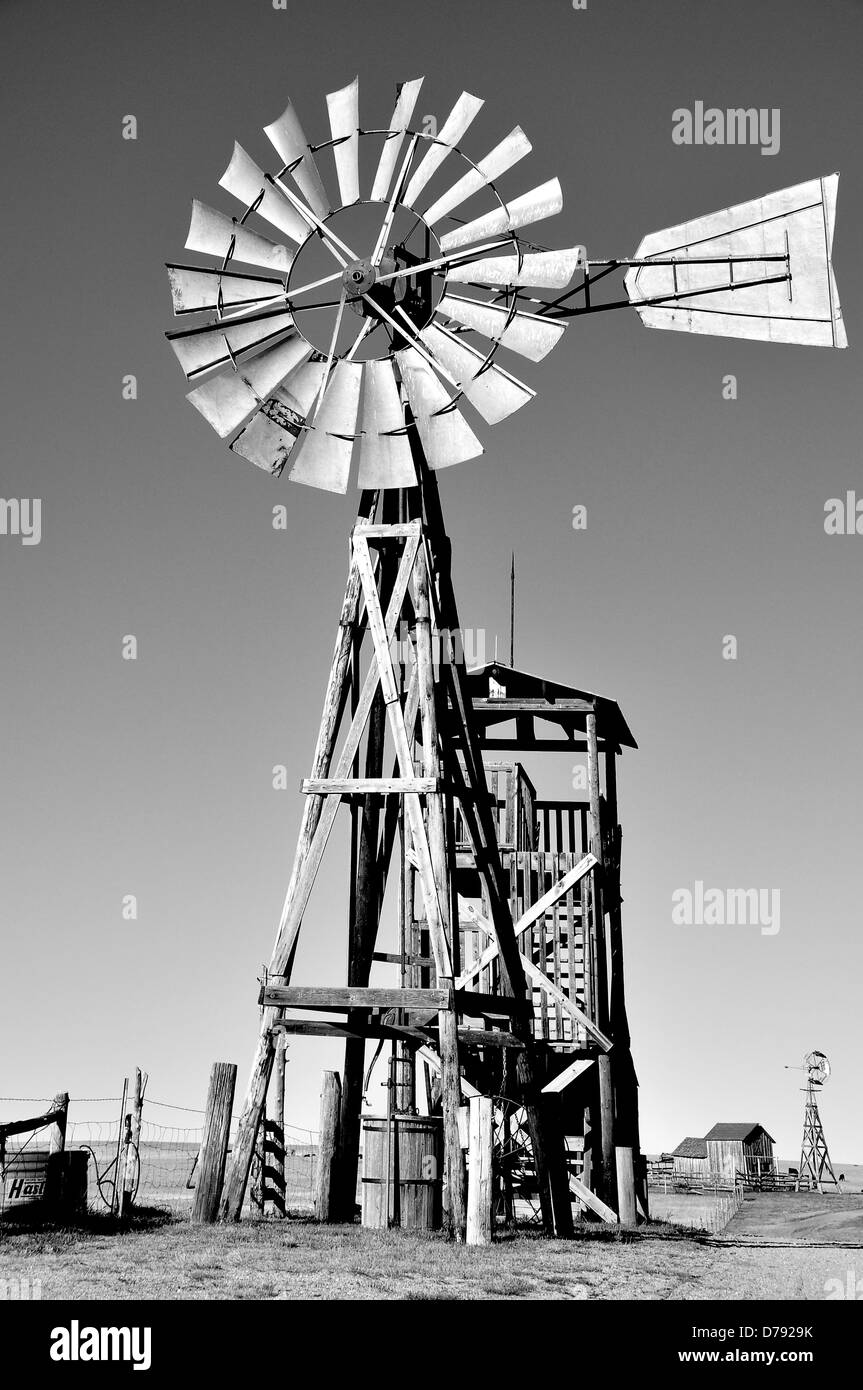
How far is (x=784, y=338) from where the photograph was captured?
604 inches

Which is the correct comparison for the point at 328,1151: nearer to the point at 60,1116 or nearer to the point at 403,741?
the point at 60,1116

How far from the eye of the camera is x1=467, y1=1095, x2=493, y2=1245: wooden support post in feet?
45.5

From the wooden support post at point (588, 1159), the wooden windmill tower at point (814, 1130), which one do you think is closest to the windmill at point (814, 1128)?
the wooden windmill tower at point (814, 1130)

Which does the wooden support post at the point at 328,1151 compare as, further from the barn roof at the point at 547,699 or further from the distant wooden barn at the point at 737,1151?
the distant wooden barn at the point at 737,1151

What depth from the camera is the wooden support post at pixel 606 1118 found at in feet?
73.7

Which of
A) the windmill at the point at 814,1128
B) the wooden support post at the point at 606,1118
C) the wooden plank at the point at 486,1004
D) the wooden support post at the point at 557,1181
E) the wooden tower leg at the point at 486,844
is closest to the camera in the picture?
the wooden plank at the point at 486,1004

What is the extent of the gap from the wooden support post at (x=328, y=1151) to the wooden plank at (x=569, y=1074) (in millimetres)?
6830

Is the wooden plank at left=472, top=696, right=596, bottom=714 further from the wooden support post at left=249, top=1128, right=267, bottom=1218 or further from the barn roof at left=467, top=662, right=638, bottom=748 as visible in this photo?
the wooden support post at left=249, top=1128, right=267, bottom=1218

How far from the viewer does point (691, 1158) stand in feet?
216

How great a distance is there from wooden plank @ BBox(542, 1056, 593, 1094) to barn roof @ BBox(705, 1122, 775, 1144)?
44.7m

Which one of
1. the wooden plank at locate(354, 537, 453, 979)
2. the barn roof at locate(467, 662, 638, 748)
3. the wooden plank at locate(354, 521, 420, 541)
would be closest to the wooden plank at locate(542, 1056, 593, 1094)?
the barn roof at locate(467, 662, 638, 748)

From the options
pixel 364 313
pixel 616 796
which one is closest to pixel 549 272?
pixel 364 313

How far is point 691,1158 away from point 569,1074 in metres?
47.0

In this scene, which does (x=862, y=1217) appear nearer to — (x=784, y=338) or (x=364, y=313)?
(x=784, y=338)
